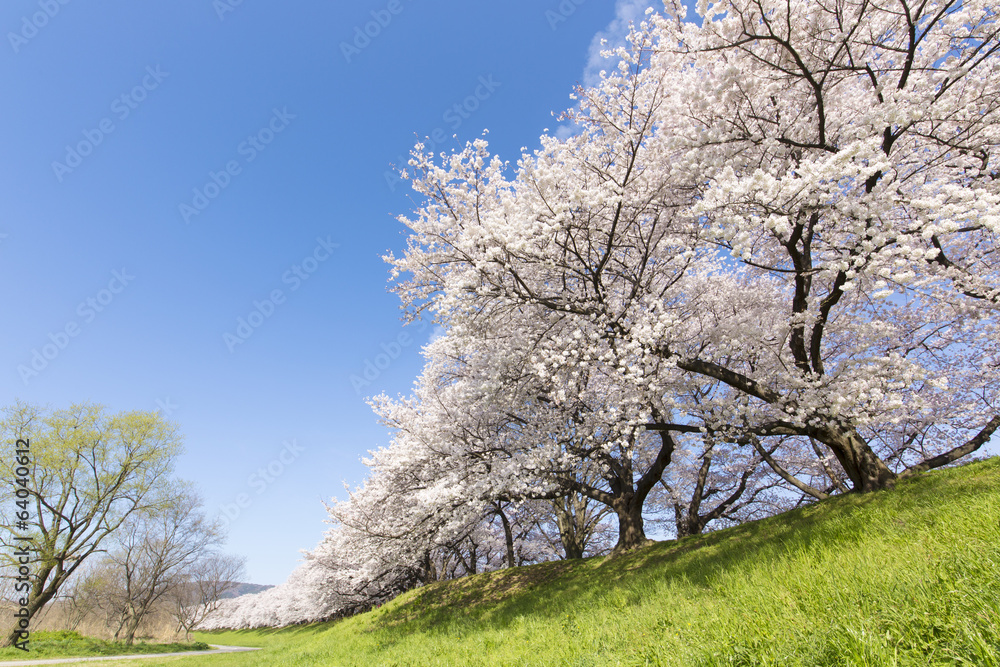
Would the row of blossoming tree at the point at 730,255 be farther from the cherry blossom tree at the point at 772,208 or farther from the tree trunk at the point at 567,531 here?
the tree trunk at the point at 567,531

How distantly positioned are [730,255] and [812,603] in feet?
19.8

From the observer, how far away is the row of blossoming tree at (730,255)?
7.46 metres

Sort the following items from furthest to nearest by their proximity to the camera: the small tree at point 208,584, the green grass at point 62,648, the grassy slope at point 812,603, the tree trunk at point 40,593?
the small tree at point 208,584
the tree trunk at point 40,593
the green grass at point 62,648
the grassy slope at point 812,603

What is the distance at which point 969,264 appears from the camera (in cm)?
1050

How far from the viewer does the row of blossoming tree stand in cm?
746

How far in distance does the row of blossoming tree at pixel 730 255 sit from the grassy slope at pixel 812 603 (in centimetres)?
271

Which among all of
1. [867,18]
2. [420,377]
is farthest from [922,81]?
[420,377]

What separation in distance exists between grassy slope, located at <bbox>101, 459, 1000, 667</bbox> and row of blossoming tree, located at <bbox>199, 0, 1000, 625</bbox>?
2.71m

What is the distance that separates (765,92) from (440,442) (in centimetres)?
1213

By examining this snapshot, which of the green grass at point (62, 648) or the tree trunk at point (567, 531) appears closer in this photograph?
the tree trunk at point (567, 531)

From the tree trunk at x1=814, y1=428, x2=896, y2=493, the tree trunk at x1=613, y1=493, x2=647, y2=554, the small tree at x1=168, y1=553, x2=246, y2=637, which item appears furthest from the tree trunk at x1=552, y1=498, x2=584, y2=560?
the small tree at x1=168, y1=553, x2=246, y2=637

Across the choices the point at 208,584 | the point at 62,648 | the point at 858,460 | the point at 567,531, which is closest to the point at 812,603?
the point at 858,460

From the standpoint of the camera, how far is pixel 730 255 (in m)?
8.06

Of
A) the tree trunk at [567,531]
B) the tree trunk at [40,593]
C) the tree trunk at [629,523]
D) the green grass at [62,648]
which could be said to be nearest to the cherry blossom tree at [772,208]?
the tree trunk at [629,523]
